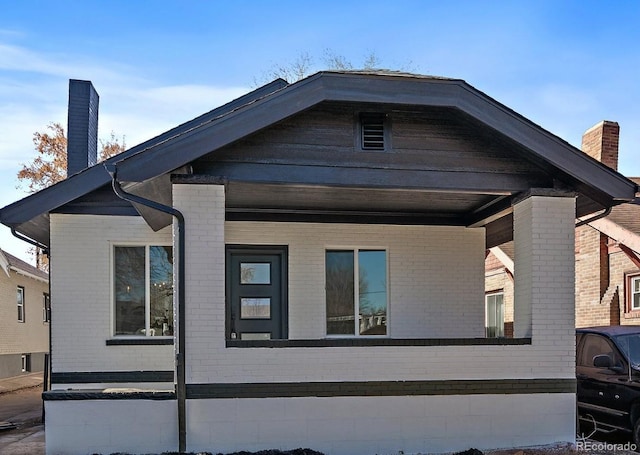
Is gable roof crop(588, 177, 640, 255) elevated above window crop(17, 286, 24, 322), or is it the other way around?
gable roof crop(588, 177, 640, 255)

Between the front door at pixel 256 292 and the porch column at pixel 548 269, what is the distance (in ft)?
11.9

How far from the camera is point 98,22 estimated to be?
32.7ft

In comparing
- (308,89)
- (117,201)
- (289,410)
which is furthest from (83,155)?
(289,410)

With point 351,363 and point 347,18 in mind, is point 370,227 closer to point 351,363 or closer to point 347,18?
point 351,363

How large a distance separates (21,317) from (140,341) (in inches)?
552

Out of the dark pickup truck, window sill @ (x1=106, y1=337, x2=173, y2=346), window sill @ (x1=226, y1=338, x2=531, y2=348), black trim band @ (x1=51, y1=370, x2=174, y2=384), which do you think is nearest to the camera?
window sill @ (x1=226, y1=338, x2=531, y2=348)

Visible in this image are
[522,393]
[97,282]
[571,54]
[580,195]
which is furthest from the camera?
[571,54]

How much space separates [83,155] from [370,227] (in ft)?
17.4

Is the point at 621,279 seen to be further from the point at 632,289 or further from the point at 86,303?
the point at 86,303

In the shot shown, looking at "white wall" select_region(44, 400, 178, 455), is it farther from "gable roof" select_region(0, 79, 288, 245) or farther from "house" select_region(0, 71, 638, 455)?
"gable roof" select_region(0, 79, 288, 245)

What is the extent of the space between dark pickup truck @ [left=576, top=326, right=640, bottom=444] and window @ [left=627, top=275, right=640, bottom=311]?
5.91 meters

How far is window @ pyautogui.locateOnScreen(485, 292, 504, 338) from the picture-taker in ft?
53.3

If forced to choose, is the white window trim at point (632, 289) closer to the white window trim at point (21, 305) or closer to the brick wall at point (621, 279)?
the brick wall at point (621, 279)

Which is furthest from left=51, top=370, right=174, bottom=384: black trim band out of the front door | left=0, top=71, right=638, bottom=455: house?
left=0, top=71, right=638, bottom=455: house
